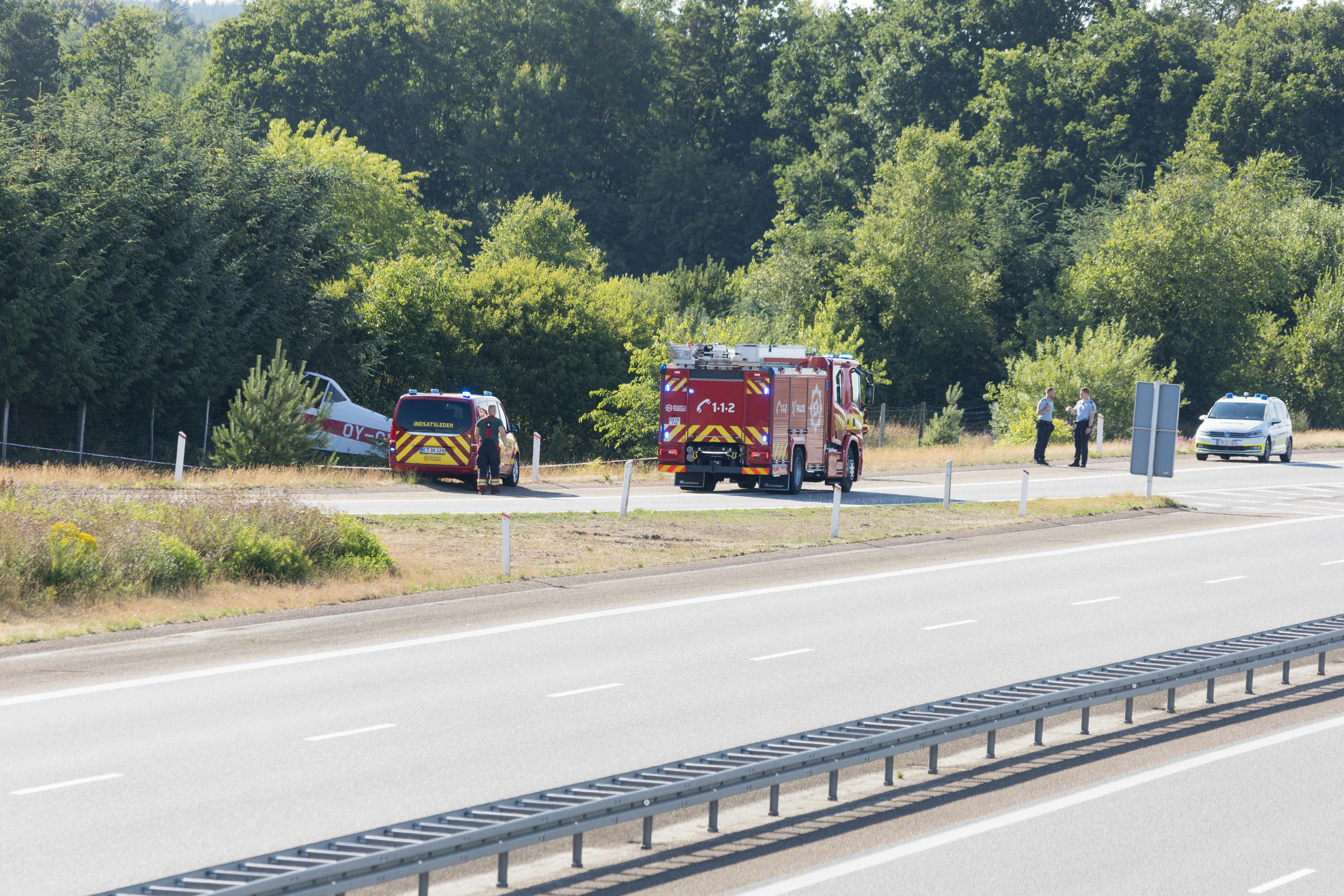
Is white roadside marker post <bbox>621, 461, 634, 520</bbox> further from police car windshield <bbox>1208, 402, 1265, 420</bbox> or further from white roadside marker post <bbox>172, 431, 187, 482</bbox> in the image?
police car windshield <bbox>1208, 402, 1265, 420</bbox>

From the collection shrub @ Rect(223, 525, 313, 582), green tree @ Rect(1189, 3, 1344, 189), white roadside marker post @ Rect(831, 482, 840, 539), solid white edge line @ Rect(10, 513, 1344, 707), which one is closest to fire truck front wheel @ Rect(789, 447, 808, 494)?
white roadside marker post @ Rect(831, 482, 840, 539)

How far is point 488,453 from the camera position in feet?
97.5

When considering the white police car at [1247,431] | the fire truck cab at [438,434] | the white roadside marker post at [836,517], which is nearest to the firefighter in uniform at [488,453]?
the fire truck cab at [438,434]

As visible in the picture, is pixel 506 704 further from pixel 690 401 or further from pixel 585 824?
pixel 690 401

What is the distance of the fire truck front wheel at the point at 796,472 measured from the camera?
1217 inches

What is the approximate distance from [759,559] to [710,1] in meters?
83.2

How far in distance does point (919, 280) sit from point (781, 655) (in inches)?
2087

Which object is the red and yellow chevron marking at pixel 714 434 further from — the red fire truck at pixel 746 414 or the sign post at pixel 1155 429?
the sign post at pixel 1155 429

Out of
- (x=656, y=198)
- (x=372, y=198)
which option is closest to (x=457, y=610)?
(x=372, y=198)

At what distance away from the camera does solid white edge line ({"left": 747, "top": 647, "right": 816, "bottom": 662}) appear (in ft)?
43.7

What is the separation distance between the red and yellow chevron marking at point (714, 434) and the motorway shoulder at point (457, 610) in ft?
21.5

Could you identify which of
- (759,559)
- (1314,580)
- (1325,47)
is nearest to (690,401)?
(759,559)

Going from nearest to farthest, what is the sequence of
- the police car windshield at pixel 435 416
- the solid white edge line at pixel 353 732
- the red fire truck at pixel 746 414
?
the solid white edge line at pixel 353 732 → the red fire truck at pixel 746 414 → the police car windshield at pixel 435 416

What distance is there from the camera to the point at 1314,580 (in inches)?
772
